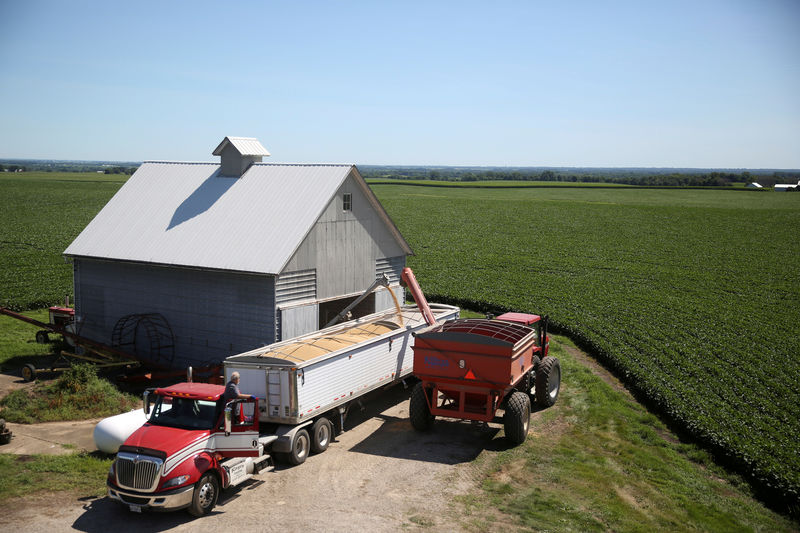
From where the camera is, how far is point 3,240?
186 ft

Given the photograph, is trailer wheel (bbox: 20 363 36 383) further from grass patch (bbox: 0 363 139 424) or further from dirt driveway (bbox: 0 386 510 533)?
dirt driveway (bbox: 0 386 510 533)

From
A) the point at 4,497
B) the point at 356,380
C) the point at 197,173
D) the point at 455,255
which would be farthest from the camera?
the point at 455,255

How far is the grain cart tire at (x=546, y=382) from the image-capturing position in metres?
21.4

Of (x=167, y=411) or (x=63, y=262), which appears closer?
(x=167, y=411)

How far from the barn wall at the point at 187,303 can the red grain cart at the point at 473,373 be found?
5847mm

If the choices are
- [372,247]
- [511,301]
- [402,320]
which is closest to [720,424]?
[402,320]

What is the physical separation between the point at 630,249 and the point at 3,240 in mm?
51830

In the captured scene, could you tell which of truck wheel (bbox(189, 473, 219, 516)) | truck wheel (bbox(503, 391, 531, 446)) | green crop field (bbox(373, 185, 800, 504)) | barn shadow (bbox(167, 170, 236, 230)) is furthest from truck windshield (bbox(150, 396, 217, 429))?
green crop field (bbox(373, 185, 800, 504))

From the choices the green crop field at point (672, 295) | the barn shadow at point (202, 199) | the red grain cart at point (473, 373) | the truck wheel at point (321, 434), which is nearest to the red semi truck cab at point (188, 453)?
the truck wheel at point (321, 434)

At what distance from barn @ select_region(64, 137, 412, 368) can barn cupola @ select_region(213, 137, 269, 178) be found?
46mm

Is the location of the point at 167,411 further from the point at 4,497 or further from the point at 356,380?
the point at 356,380

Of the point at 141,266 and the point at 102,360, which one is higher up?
the point at 141,266

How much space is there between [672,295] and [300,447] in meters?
28.5

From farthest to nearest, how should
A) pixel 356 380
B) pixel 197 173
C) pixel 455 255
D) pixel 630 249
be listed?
pixel 630 249 → pixel 455 255 → pixel 197 173 → pixel 356 380
